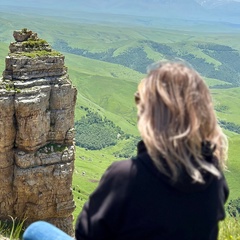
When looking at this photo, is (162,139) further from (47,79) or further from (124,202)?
(47,79)

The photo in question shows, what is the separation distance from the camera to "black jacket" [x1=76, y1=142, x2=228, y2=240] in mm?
5844

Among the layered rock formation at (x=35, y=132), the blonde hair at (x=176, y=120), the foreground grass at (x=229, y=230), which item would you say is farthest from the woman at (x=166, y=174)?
the layered rock formation at (x=35, y=132)

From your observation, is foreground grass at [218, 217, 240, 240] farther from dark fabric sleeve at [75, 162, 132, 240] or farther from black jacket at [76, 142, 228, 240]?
dark fabric sleeve at [75, 162, 132, 240]

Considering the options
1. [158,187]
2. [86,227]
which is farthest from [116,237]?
[158,187]

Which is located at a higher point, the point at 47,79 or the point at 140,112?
the point at 140,112

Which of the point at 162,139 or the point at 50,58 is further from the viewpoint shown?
the point at 50,58

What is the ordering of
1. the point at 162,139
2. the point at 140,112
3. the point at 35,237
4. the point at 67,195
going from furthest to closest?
the point at 67,195 → the point at 35,237 → the point at 140,112 → the point at 162,139

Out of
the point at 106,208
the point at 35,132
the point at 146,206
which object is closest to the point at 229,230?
the point at 146,206

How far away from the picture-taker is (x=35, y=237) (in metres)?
7.29

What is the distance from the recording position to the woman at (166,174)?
18.9 feet

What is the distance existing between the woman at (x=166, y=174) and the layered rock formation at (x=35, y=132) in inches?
924

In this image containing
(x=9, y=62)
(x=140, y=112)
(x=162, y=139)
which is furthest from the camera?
(x=9, y=62)

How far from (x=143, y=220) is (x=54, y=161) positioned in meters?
25.9

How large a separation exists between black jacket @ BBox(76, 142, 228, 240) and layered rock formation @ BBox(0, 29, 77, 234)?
23397mm
